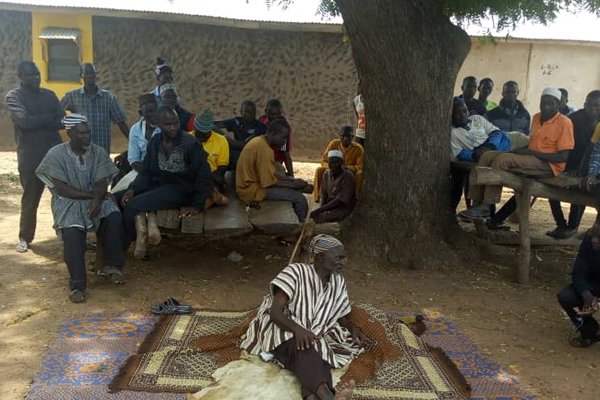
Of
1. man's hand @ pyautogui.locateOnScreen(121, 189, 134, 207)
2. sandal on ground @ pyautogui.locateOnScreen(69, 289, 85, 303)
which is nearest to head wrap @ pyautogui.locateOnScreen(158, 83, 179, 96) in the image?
man's hand @ pyautogui.locateOnScreen(121, 189, 134, 207)

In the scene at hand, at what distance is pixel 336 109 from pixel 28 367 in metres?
10.8

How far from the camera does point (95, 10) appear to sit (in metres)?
12.5

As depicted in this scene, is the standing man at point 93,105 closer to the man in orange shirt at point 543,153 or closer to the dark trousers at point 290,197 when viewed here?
the dark trousers at point 290,197

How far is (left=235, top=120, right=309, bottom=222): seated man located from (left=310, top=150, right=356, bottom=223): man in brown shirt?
31cm

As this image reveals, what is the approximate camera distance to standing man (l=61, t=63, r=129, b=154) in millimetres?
6609

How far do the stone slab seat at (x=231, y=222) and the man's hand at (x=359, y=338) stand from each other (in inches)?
71.3

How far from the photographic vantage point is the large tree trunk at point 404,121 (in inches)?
231

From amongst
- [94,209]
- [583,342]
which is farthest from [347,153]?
[583,342]

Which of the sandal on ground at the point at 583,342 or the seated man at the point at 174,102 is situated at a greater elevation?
→ the seated man at the point at 174,102

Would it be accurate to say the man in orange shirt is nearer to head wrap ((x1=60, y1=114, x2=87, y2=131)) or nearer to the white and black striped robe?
the white and black striped robe

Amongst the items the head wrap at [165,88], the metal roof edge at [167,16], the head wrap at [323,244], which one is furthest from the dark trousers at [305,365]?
the metal roof edge at [167,16]

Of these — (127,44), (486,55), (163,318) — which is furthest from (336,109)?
(163,318)

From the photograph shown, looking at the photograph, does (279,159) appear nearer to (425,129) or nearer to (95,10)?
(425,129)

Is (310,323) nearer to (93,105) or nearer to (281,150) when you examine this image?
(281,150)
